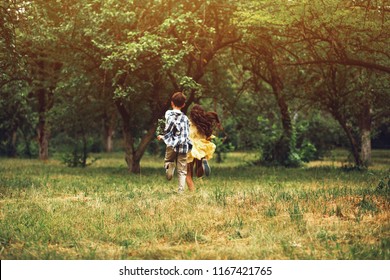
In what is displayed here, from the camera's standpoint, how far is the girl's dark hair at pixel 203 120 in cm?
1229

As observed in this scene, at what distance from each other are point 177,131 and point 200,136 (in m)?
1.38

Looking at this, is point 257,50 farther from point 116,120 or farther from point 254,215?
point 254,215

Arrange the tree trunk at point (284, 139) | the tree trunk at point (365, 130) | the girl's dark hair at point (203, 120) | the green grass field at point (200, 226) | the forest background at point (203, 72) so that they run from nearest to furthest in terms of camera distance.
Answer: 1. the green grass field at point (200, 226)
2. the forest background at point (203, 72)
3. the girl's dark hair at point (203, 120)
4. the tree trunk at point (284, 139)
5. the tree trunk at point (365, 130)

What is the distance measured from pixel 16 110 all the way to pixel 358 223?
2970 cm

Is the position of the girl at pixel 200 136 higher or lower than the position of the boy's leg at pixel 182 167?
higher

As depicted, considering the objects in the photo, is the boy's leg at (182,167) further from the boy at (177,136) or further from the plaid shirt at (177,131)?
the plaid shirt at (177,131)

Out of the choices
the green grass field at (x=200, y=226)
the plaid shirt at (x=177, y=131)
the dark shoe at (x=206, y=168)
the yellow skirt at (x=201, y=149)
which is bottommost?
the green grass field at (x=200, y=226)

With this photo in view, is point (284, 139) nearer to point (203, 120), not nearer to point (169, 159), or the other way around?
point (203, 120)

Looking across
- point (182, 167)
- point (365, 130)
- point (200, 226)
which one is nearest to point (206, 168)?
point (182, 167)

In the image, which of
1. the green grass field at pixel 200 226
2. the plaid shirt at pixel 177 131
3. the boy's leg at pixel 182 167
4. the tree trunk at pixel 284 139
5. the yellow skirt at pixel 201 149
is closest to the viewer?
the green grass field at pixel 200 226

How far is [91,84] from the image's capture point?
19.3 meters

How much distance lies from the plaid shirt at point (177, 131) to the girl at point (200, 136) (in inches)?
31.9

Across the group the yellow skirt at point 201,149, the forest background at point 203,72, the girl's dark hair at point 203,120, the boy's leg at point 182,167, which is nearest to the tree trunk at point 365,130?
the forest background at point 203,72
